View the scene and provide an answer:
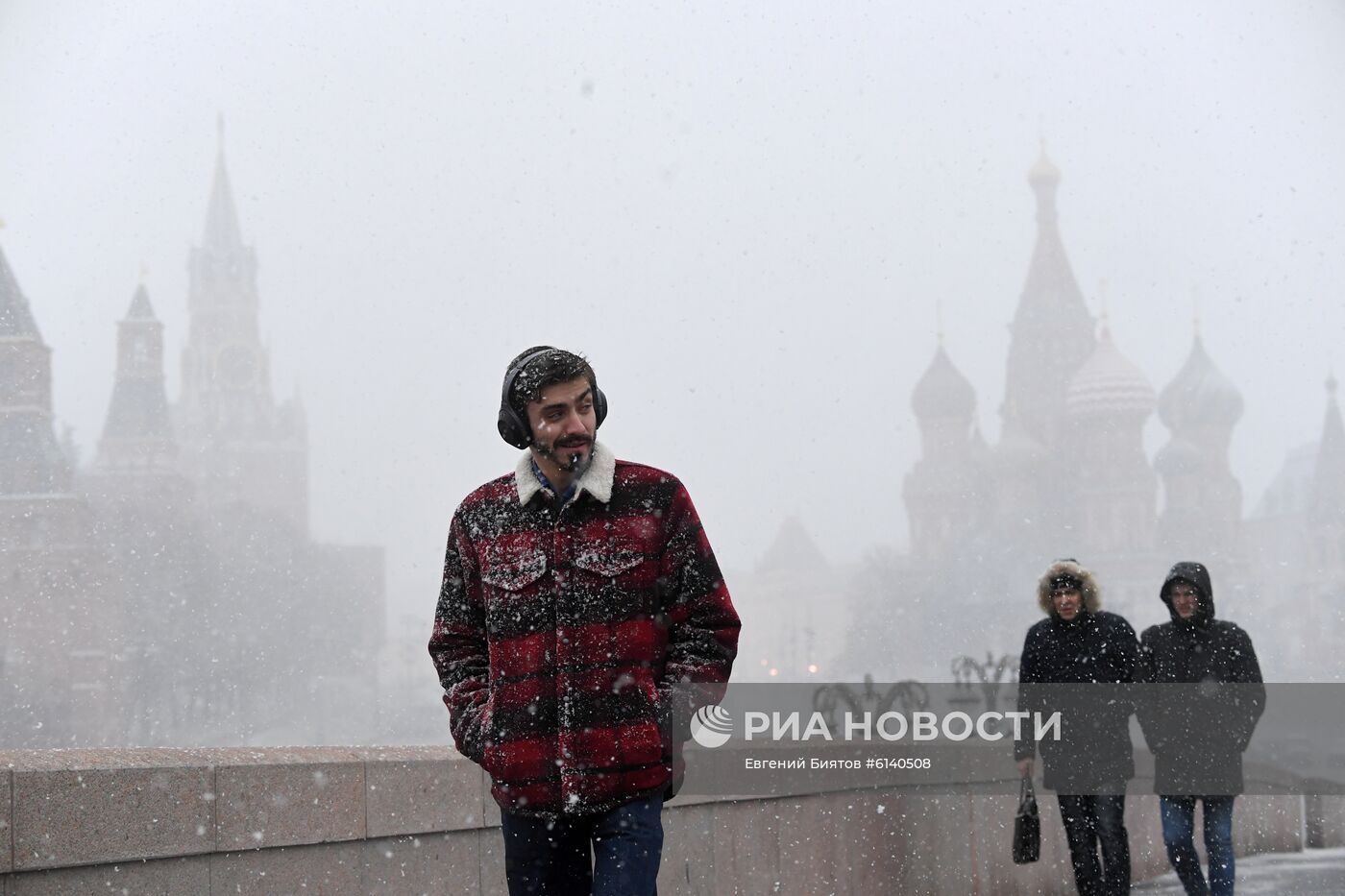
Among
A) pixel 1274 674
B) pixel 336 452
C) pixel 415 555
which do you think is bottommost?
pixel 1274 674

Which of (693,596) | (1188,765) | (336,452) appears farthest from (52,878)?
(336,452)

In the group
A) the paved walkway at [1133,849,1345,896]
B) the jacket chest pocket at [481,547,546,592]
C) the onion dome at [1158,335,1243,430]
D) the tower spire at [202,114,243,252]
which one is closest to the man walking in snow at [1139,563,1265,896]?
the paved walkway at [1133,849,1345,896]

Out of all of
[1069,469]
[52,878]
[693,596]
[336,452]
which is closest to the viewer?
[693,596]

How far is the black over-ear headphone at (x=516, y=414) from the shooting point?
9.29 ft

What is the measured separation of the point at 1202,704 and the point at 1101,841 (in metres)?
0.68

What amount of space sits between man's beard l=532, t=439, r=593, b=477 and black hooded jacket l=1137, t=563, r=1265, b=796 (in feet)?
11.4

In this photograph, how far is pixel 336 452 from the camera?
13312 centimetres

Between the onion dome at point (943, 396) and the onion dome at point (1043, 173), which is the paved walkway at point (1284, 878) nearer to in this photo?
the onion dome at point (943, 396)

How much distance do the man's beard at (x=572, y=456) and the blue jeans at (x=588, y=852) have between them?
20.8 inches

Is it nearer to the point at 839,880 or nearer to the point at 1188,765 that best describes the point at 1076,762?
the point at 1188,765

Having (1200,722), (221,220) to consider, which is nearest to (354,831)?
(1200,722)

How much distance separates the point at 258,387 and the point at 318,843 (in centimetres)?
12824

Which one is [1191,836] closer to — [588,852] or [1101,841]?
[1101,841]

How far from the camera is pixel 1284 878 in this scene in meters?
8.05
